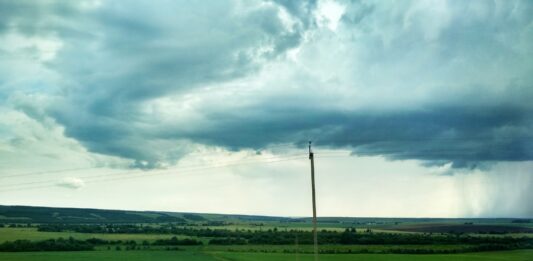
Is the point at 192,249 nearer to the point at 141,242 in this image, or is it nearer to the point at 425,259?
the point at 141,242

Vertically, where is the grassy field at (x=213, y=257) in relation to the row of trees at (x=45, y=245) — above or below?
below

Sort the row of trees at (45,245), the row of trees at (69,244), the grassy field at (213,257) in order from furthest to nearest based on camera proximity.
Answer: the row of trees at (69,244) < the row of trees at (45,245) < the grassy field at (213,257)

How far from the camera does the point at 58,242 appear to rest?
481 feet

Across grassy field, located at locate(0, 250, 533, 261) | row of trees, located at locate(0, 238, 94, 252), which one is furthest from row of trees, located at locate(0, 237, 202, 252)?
grassy field, located at locate(0, 250, 533, 261)

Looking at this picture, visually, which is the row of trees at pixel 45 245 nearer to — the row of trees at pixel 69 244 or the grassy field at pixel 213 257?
the row of trees at pixel 69 244

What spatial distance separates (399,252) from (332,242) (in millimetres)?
31644

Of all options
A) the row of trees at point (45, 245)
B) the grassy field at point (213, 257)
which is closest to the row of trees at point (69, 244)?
the row of trees at point (45, 245)

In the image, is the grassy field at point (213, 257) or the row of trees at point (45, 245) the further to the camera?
the row of trees at point (45, 245)

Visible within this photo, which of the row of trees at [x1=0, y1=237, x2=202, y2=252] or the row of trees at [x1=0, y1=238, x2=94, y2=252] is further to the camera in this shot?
the row of trees at [x1=0, y1=237, x2=202, y2=252]

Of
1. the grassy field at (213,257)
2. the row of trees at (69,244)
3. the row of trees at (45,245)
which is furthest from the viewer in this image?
the row of trees at (69,244)

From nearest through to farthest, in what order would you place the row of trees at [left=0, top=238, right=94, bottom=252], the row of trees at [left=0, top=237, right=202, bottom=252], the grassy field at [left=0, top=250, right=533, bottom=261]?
the grassy field at [left=0, top=250, right=533, bottom=261] < the row of trees at [left=0, top=238, right=94, bottom=252] < the row of trees at [left=0, top=237, right=202, bottom=252]

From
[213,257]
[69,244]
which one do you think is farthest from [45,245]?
[213,257]

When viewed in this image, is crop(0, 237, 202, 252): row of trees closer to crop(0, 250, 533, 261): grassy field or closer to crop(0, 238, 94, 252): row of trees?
crop(0, 238, 94, 252): row of trees

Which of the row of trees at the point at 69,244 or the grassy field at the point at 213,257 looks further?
the row of trees at the point at 69,244
